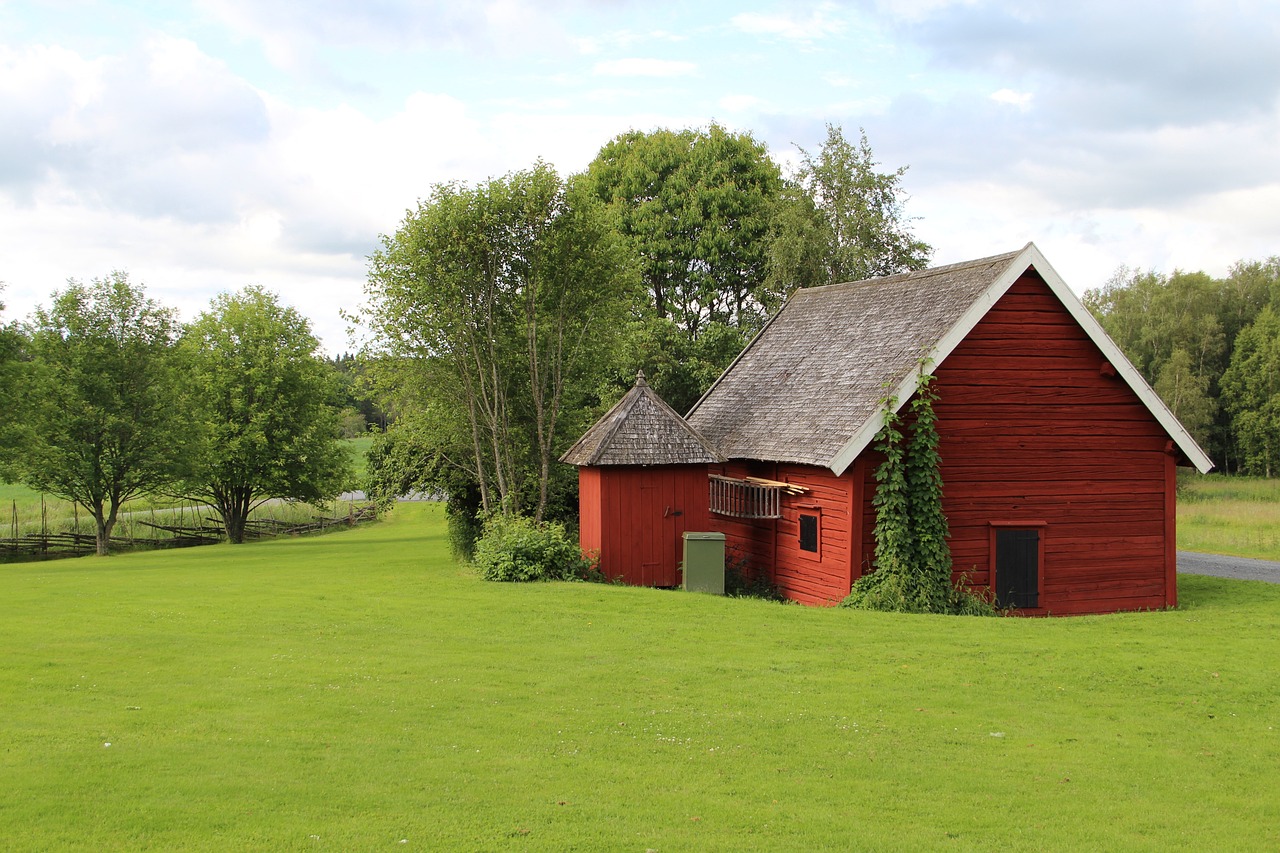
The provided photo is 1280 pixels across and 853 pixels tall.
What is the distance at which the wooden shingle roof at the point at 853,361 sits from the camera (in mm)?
20328

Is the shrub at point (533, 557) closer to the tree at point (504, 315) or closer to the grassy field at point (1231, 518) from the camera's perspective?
the tree at point (504, 315)

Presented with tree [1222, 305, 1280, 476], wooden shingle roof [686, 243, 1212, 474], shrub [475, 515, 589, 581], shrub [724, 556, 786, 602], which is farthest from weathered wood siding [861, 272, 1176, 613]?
tree [1222, 305, 1280, 476]

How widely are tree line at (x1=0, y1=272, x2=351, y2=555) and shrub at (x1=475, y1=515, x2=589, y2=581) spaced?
943 inches

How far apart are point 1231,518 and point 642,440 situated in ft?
103

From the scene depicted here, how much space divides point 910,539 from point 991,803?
11.2 m

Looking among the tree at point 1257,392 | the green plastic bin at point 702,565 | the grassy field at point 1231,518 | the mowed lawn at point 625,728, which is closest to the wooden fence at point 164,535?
the mowed lawn at point 625,728

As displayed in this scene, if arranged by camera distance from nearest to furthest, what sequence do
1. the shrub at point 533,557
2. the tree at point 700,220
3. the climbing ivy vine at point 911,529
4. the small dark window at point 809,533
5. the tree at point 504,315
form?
1. the climbing ivy vine at point 911,529
2. the small dark window at point 809,533
3. the shrub at point 533,557
4. the tree at point 504,315
5. the tree at point 700,220

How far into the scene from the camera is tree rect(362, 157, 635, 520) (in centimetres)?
2550

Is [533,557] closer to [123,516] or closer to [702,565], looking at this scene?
[702,565]

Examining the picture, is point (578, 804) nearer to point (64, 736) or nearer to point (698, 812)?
point (698, 812)

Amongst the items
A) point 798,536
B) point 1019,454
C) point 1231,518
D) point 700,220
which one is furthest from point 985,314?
point 1231,518

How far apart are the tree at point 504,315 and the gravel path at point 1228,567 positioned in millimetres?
18205

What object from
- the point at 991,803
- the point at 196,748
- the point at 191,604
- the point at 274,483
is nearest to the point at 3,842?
the point at 196,748

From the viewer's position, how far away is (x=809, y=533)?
2188 centimetres
